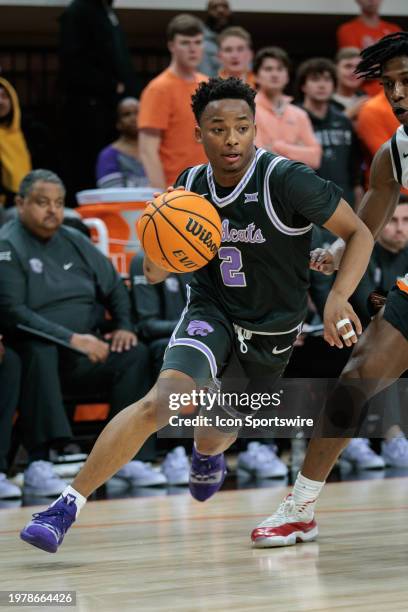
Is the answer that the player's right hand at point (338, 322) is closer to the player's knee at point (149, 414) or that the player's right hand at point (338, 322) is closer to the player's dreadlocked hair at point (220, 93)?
the player's knee at point (149, 414)

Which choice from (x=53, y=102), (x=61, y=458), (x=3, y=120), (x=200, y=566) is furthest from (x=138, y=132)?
(x=200, y=566)

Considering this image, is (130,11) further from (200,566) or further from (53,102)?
(200,566)

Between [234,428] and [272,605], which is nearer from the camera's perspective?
[272,605]

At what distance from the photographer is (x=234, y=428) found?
4.55 metres

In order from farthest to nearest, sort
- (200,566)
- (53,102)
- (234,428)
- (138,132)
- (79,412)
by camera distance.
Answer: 1. (53,102)
2. (138,132)
3. (79,412)
4. (234,428)
5. (200,566)

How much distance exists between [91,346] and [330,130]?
303 centimetres

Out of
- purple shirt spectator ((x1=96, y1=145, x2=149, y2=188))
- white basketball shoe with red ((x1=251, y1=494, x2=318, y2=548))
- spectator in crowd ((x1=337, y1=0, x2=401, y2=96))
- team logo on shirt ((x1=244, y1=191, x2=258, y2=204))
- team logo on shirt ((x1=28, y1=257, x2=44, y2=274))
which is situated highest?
spectator in crowd ((x1=337, y1=0, x2=401, y2=96))

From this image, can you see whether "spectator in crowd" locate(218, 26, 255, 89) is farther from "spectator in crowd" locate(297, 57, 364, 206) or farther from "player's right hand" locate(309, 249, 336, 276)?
"player's right hand" locate(309, 249, 336, 276)

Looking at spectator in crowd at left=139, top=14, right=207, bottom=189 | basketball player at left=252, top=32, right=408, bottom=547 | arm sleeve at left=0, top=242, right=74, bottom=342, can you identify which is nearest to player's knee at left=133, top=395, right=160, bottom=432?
basketball player at left=252, top=32, right=408, bottom=547

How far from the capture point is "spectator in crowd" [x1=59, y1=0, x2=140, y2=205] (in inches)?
339

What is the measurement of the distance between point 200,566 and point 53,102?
7159mm

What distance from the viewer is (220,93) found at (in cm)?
422

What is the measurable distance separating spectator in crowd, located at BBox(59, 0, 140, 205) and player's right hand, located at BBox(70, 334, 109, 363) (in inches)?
102

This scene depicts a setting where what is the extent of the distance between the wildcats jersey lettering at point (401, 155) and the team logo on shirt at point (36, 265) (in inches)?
125
